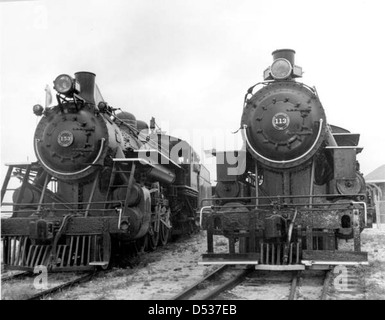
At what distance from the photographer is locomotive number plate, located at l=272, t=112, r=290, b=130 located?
26.8 feet

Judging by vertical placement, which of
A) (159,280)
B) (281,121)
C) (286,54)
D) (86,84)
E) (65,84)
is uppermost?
(286,54)

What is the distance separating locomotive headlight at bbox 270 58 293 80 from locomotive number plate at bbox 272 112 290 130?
2.48 feet

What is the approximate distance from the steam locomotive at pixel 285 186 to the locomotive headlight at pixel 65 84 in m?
3.07

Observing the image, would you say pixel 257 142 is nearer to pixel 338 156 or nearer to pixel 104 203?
pixel 338 156

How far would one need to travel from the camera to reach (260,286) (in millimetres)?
7137

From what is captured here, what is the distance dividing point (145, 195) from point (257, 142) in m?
2.38

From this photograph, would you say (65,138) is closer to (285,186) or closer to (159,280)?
(159,280)

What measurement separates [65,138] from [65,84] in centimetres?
104

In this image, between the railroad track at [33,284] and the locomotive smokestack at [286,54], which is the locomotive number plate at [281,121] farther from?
the railroad track at [33,284]

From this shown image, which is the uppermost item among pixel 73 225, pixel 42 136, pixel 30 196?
pixel 42 136

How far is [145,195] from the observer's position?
29.3 feet

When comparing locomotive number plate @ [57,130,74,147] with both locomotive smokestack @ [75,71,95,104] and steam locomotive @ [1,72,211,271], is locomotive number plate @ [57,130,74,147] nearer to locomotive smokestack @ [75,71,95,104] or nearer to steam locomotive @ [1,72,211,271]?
steam locomotive @ [1,72,211,271]

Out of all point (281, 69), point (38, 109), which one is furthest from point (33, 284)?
point (281, 69)
